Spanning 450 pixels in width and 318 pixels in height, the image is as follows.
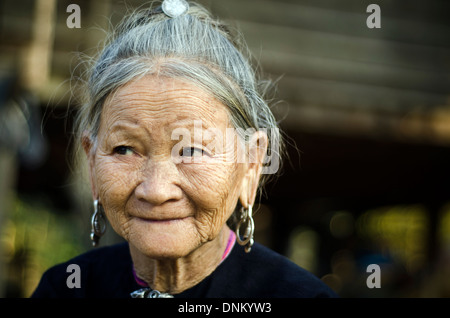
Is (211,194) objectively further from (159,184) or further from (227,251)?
(227,251)

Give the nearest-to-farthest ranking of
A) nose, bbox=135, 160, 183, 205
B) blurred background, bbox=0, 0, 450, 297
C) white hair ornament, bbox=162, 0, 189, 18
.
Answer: nose, bbox=135, 160, 183, 205
white hair ornament, bbox=162, 0, 189, 18
blurred background, bbox=0, 0, 450, 297

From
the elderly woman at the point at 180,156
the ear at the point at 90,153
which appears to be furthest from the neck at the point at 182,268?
the ear at the point at 90,153

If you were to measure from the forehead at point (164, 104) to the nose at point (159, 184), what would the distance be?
0.12 metres

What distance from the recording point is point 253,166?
1.51 meters

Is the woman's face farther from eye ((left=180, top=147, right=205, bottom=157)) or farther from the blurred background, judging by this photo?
the blurred background

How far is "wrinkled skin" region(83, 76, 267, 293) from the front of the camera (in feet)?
4.13

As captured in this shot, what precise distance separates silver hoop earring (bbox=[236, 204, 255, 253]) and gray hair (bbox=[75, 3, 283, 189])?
0.93ft

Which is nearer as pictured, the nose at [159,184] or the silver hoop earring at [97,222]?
the nose at [159,184]

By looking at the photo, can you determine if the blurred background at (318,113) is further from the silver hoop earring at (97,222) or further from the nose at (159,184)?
the nose at (159,184)

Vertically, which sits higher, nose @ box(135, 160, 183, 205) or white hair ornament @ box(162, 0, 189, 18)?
white hair ornament @ box(162, 0, 189, 18)

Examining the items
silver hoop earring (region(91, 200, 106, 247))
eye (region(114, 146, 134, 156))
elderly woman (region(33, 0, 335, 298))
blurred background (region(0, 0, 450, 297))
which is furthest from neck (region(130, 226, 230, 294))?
blurred background (region(0, 0, 450, 297))

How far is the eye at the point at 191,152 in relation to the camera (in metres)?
1.28

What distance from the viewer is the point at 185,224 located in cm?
130
